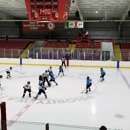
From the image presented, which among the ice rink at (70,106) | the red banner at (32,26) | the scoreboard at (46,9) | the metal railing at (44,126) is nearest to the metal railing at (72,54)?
the red banner at (32,26)

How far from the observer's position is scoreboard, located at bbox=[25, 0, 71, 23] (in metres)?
7.57

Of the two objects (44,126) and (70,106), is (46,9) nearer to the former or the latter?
(70,106)

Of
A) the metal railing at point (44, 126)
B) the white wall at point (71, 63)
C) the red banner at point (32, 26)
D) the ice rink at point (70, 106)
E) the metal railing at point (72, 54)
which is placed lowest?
the ice rink at point (70, 106)

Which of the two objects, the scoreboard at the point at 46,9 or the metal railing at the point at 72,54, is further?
the metal railing at the point at 72,54

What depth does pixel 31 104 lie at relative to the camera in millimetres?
6871

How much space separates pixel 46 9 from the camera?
767 cm

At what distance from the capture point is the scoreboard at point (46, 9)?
7574mm

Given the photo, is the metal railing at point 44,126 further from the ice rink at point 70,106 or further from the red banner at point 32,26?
the red banner at point 32,26

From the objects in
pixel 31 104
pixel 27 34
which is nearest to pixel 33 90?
pixel 31 104

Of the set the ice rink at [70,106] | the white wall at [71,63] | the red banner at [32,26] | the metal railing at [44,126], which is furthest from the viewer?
the red banner at [32,26]

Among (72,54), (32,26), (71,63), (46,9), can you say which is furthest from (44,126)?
(32,26)

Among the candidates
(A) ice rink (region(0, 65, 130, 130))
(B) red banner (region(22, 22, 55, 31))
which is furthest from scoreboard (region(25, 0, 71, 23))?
(B) red banner (region(22, 22, 55, 31))

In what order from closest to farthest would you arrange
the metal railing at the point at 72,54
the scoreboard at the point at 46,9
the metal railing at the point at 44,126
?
1. the metal railing at the point at 44,126
2. the scoreboard at the point at 46,9
3. the metal railing at the point at 72,54

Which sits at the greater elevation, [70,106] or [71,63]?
[71,63]
